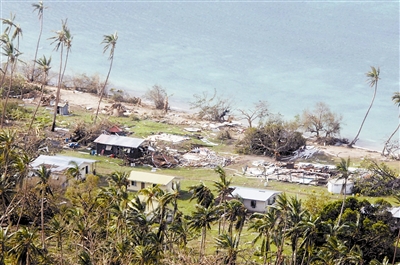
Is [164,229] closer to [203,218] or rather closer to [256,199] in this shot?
[203,218]

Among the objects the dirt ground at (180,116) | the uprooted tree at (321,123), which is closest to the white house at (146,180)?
the dirt ground at (180,116)

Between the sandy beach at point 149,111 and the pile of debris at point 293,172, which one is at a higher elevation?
the sandy beach at point 149,111

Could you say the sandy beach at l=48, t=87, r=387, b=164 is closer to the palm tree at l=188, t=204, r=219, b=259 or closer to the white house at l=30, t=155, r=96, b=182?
the white house at l=30, t=155, r=96, b=182

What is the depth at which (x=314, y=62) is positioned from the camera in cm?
10862

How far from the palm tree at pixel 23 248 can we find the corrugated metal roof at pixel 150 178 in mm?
16642

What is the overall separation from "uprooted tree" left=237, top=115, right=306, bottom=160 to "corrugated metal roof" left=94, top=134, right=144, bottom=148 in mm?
10606

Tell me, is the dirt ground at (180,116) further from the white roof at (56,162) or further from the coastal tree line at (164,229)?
the coastal tree line at (164,229)

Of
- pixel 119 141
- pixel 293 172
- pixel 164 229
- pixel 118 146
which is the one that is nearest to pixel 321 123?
pixel 293 172

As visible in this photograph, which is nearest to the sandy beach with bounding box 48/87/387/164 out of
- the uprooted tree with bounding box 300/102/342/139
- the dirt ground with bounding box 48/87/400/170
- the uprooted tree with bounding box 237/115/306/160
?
the dirt ground with bounding box 48/87/400/170

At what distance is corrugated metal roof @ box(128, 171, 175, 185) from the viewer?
161 ft

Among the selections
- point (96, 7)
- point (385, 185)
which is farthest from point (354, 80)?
point (96, 7)

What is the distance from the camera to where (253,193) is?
156 feet

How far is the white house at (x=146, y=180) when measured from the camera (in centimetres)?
4900

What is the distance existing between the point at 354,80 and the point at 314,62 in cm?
1139
